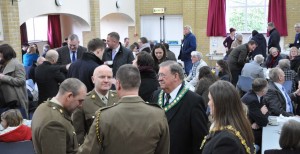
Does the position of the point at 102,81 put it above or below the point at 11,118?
above

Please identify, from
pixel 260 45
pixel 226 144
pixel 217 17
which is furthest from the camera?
pixel 217 17

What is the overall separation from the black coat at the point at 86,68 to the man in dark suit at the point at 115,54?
3.78ft

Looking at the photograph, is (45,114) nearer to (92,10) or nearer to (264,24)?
(92,10)

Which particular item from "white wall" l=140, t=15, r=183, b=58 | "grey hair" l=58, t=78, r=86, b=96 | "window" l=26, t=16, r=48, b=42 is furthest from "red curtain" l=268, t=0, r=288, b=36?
"grey hair" l=58, t=78, r=86, b=96

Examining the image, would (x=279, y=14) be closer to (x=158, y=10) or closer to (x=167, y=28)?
(x=167, y=28)

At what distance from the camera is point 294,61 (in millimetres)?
7465

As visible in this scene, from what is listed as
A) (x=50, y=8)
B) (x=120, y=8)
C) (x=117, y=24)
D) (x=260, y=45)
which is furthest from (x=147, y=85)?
(x=117, y=24)

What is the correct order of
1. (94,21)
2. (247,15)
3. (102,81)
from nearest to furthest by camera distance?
(102,81) < (94,21) < (247,15)

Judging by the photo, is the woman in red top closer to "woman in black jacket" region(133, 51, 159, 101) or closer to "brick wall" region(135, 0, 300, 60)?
"woman in black jacket" region(133, 51, 159, 101)

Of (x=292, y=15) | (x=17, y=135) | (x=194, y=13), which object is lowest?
(x=17, y=135)

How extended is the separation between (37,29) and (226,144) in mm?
11652

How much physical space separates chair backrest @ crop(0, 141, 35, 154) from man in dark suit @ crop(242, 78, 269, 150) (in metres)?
2.58

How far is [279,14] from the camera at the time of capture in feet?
37.3

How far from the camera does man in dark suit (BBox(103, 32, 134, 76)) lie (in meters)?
4.95
